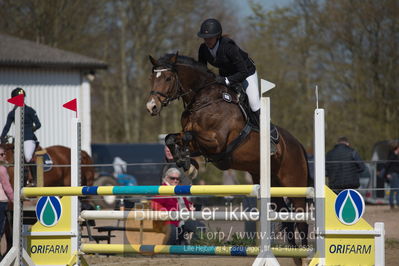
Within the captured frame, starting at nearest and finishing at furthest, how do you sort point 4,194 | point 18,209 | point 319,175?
1. point 319,175
2. point 18,209
3. point 4,194

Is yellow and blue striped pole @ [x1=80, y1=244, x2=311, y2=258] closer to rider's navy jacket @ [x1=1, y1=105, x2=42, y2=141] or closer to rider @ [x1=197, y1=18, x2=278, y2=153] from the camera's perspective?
rider @ [x1=197, y1=18, x2=278, y2=153]

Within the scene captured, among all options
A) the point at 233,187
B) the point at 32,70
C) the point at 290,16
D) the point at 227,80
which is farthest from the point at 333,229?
the point at 290,16

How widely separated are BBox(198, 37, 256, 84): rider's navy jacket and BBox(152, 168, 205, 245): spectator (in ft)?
5.58

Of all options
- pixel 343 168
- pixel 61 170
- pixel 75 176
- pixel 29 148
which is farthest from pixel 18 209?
pixel 343 168

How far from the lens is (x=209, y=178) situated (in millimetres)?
20484

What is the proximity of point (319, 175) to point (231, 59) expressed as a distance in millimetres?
1916

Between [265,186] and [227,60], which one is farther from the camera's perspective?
[227,60]

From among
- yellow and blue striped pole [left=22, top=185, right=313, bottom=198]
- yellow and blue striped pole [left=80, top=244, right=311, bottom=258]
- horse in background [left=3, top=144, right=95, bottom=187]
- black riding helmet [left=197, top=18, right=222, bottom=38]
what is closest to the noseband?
black riding helmet [left=197, top=18, right=222, bottom=38]

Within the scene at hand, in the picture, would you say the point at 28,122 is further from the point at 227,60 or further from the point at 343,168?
the point at 343,168

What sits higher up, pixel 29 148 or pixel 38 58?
pixel 38 58

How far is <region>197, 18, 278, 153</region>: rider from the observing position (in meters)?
6.77

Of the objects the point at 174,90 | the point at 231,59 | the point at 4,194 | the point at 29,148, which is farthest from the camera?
the point at 29,148

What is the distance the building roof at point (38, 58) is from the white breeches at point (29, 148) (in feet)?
33.0

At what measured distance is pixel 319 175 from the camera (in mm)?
5293
